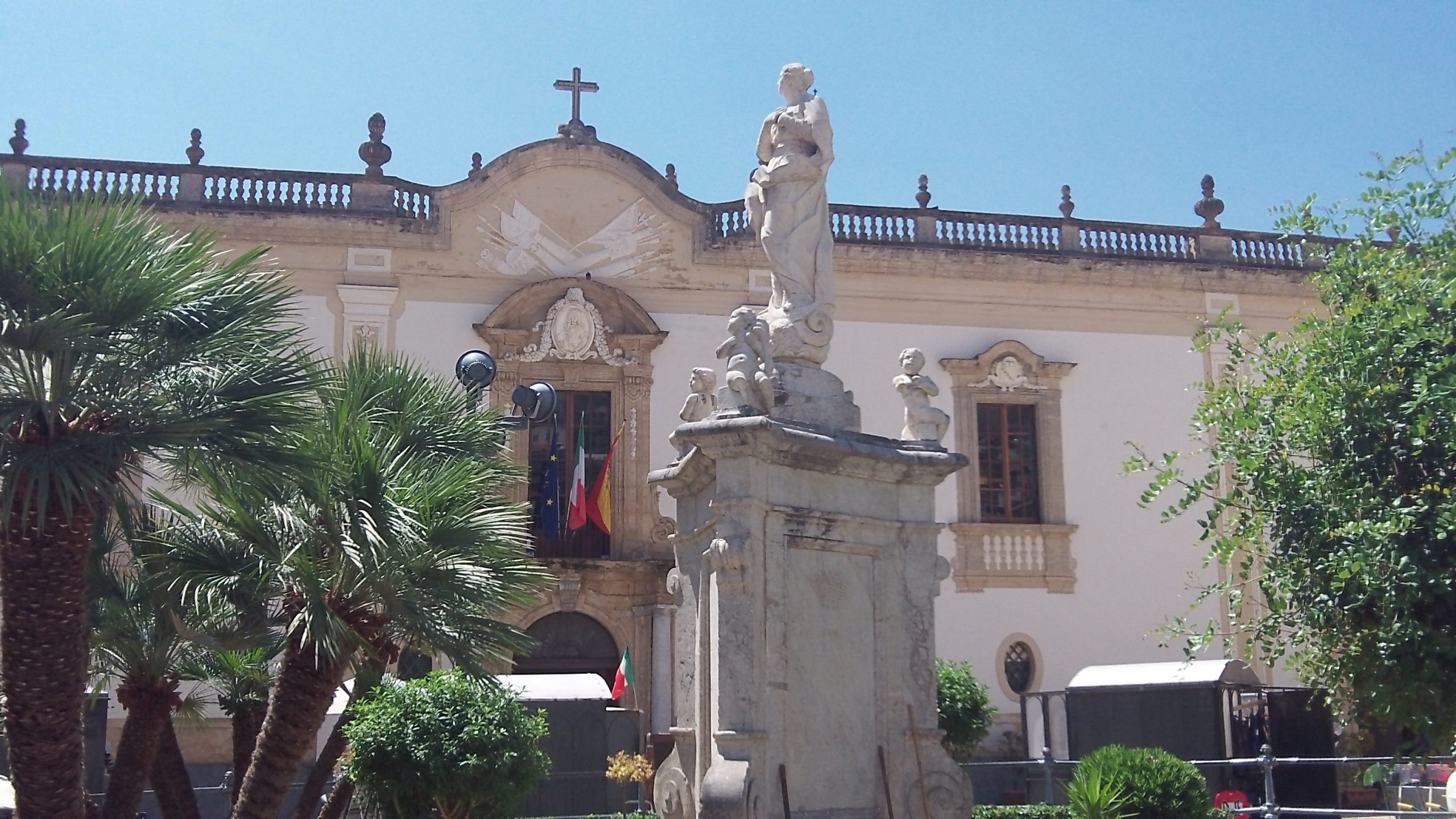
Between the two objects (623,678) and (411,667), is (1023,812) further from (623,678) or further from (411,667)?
(623,678)

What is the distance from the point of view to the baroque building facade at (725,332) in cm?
1948

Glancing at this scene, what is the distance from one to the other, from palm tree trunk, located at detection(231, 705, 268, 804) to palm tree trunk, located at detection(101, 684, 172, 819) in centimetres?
73

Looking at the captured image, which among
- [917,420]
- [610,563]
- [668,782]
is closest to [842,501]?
[917,420]

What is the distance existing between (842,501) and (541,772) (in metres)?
2.69

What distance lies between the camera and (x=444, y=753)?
348 inches

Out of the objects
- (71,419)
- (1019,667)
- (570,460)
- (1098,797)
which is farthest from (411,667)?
(1019,667)

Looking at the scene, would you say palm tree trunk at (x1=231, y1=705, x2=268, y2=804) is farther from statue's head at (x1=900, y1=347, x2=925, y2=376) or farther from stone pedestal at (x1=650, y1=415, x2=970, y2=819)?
statue's head at (x1=900, y1=347, x2=925, y2=376)

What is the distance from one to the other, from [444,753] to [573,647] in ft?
34.2

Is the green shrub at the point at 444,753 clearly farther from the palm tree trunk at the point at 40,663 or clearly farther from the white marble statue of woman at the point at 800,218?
the white marble statue of woman at the point at 800,218

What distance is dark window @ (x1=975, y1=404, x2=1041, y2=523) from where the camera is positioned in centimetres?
2088

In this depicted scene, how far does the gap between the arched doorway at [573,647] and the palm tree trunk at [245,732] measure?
7.88 m

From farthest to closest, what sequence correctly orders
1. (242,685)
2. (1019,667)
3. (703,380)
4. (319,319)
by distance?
(1019,667), (319,319), (242,685), (703,380)

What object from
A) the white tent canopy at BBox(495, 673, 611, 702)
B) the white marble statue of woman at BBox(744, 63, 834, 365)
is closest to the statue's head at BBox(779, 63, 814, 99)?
the white marble statue of woman at BBox(744, 63, 834, 365)

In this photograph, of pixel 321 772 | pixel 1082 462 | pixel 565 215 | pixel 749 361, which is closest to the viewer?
pixel 749 361
